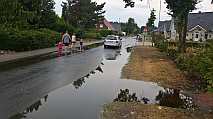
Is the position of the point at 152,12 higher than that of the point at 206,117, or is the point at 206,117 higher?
the point at 152,12

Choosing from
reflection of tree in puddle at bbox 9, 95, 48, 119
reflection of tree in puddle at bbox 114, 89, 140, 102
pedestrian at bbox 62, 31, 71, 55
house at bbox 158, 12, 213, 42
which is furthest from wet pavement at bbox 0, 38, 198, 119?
house at bbox 158, 12, 213, 42

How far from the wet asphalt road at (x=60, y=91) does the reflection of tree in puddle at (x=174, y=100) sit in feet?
1.03

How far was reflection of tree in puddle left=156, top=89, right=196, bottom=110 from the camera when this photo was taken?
35.6 feet

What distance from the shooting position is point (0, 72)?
16.3 m

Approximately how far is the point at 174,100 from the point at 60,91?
365 centimetres

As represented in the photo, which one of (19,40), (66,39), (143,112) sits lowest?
(143,112)

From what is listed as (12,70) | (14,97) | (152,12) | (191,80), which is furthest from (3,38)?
(152,12)

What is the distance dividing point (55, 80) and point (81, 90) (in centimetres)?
239

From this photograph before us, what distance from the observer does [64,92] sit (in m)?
12.0

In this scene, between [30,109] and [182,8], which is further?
Result: [182,8]

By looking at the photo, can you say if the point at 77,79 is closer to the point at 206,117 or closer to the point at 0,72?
the point at 0,72

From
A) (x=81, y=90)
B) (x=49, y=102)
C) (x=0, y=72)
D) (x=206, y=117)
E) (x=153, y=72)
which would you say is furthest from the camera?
(x=153, y=72)

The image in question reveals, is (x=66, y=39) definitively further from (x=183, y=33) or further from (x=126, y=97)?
(x=126, y=97)

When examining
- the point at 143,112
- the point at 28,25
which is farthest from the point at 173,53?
the point at 143,112
